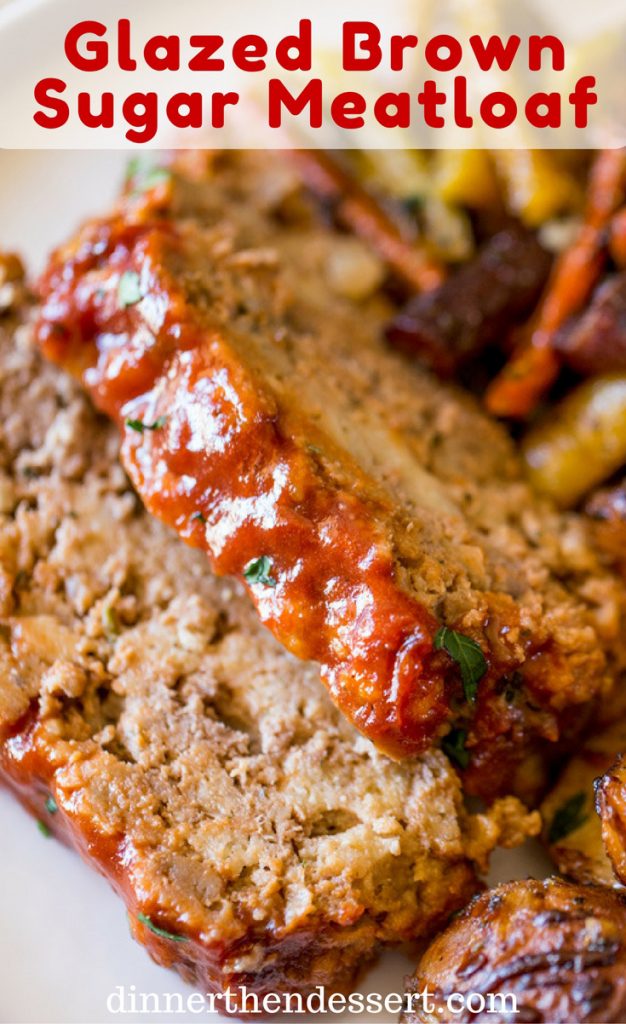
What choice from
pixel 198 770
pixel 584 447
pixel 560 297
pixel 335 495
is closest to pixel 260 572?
pixel 335 495

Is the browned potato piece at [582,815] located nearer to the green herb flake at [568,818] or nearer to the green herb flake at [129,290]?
the green herb flake at [568,818]

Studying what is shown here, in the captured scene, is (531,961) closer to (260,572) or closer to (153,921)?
(153,921)

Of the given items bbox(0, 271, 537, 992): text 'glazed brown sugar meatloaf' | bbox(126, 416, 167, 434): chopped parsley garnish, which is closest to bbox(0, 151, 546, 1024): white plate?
bbox(0, 271, 537, 992): text 'glazed brown sugar meatloaf'


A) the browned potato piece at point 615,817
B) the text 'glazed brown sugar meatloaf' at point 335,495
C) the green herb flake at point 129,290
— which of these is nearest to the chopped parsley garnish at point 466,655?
the text 'glazed brown sugar meatloaf' at point 335,495

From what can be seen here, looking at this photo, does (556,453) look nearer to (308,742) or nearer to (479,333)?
(479,333)

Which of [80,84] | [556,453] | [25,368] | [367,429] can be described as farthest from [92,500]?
[80,84]

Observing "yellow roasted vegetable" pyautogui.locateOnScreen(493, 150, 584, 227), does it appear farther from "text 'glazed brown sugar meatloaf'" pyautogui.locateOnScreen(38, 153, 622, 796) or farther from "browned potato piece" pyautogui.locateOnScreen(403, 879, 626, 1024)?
"browned potato piece" pyautogui.locateOnScreen(403, 879, 626, 1024)

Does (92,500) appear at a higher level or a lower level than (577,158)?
lower
